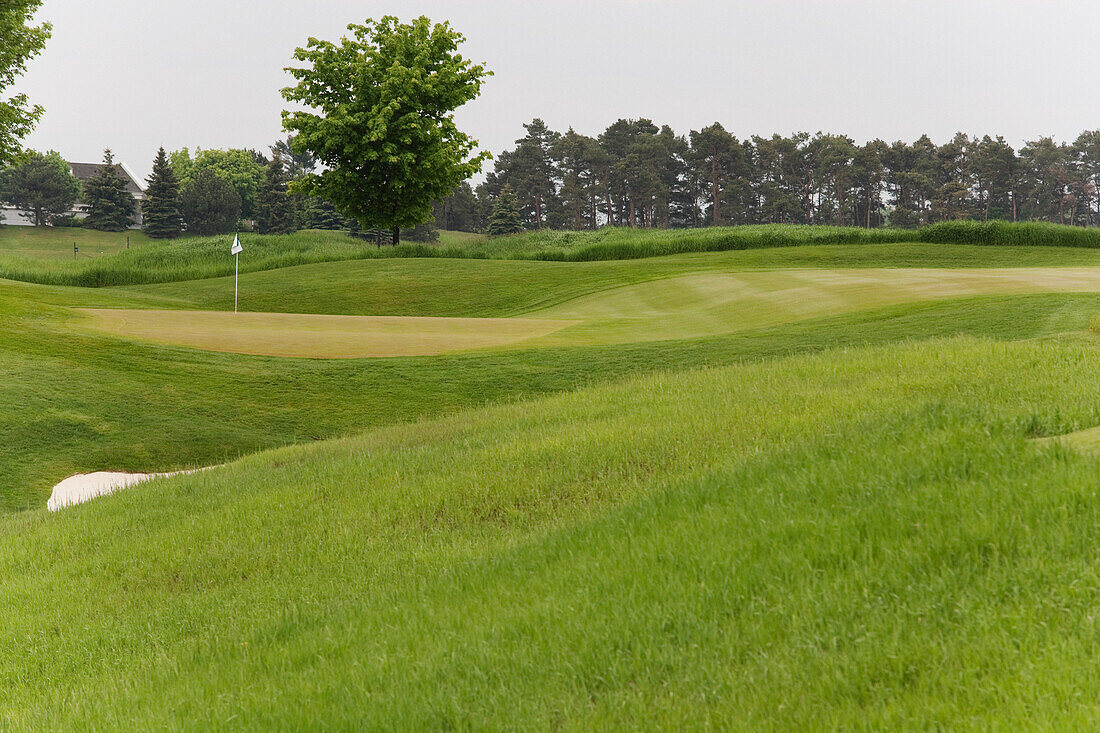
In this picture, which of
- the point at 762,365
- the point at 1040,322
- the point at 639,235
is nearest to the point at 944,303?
the point at 1040,322

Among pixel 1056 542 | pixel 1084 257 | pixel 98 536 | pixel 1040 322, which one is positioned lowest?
pixel 98 536

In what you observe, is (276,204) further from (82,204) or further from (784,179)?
(784,179)

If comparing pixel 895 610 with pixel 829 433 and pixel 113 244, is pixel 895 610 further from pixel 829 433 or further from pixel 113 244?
pixel 113 244

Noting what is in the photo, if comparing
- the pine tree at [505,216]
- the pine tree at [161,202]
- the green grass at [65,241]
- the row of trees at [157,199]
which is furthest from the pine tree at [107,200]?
the pine tree at [505,216]

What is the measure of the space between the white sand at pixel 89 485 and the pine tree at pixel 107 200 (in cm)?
9398

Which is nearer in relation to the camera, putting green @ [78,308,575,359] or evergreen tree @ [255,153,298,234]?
putting green @ [78,308,575,359]

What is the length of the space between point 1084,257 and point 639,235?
22.4m

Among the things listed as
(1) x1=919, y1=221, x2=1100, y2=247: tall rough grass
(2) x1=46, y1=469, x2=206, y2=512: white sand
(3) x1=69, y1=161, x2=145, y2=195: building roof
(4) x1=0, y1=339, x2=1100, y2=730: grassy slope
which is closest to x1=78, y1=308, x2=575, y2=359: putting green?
(2) x1=46, y1=469, x2=206, y2=512: white sand

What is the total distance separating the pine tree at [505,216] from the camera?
92438 millimetres

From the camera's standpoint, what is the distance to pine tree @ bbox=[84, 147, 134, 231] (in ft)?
301

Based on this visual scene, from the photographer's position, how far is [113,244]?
86.9 meters

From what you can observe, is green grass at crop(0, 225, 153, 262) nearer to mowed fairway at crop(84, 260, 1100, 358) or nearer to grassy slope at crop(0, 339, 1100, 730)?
mowed fairway at crop(84, 260, 1100, 358)

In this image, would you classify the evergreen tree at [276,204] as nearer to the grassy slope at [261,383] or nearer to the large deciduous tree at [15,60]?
the large deciduous tree at [15,60]

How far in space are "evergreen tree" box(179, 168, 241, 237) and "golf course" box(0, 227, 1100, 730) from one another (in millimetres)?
85782
